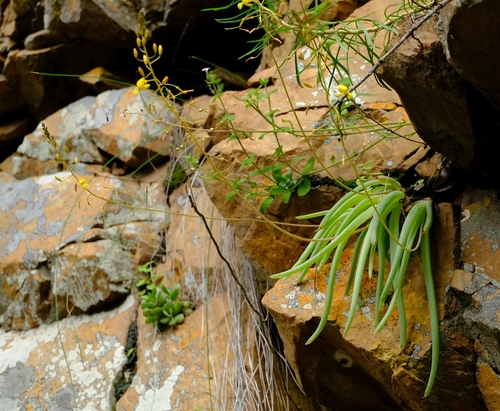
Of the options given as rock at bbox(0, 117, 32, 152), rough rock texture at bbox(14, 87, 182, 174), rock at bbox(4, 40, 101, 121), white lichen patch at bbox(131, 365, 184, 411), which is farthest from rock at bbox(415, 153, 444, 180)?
rock at bbox(0, 117, 32, 152)

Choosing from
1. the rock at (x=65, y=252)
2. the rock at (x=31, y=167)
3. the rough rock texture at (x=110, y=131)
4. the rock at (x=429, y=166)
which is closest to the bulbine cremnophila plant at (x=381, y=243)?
the rock at (x=429, y=166)

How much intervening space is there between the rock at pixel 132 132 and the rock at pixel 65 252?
24 centimetres

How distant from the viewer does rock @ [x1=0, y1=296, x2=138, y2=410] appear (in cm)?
199

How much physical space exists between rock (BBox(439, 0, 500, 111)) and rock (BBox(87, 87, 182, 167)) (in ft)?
6.29

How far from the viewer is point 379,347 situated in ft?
4.26

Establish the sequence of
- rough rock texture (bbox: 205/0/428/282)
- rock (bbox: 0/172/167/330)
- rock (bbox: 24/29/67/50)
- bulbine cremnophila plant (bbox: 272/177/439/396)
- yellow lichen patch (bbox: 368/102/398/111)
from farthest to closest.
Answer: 1. rock (bbox: 24/29/67/50)
2. rock (bbox: 0/172/167/330)
3. yellow lichen patch (bbox: 368/102/398/111)
4. rough rock texture (bbox: 205/0/428/282)
5. bulbine cremnophila plant (bbox: 272/177/439/396)

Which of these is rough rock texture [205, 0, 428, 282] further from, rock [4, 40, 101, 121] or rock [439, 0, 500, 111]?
rock [4, 40, 101, 121]

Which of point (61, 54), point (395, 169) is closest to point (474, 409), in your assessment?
point (395, 169)

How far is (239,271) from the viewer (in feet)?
6.75

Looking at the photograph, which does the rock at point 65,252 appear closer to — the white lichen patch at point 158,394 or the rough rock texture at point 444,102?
the white lichen patch at point 158,394

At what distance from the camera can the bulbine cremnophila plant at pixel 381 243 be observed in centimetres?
122

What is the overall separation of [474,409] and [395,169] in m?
0.73

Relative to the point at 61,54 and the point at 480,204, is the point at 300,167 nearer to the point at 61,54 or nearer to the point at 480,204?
the point at 480,204

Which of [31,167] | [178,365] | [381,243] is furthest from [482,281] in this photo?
[31,167]
